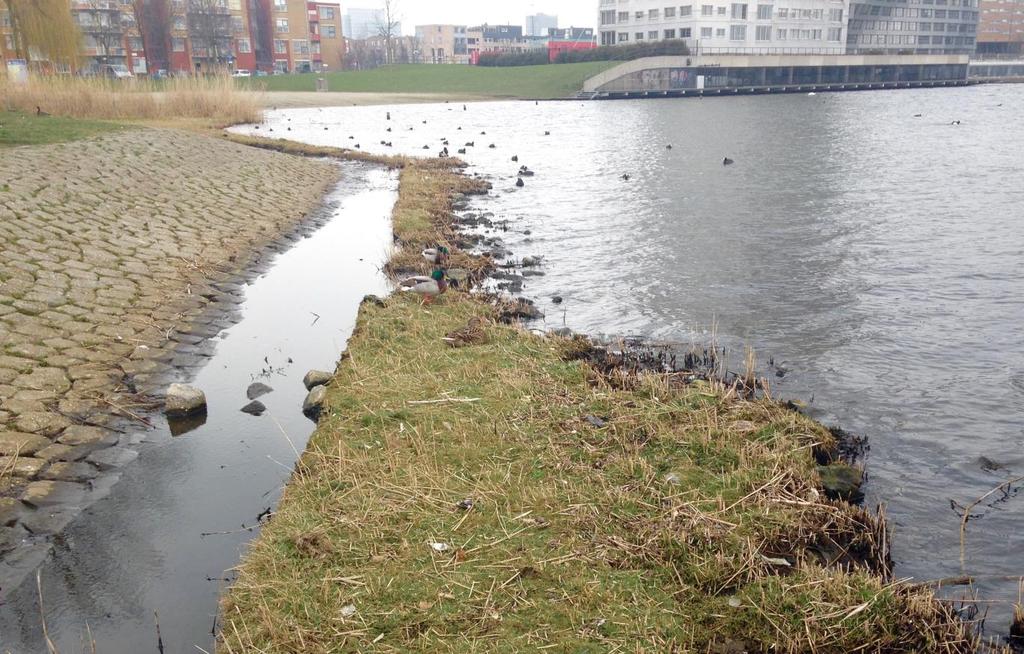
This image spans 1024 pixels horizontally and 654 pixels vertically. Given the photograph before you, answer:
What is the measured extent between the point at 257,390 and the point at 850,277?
36.5 ft

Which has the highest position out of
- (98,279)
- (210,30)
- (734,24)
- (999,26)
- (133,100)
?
(999,26)

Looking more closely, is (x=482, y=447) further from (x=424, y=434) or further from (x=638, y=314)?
(x=638, y=314)

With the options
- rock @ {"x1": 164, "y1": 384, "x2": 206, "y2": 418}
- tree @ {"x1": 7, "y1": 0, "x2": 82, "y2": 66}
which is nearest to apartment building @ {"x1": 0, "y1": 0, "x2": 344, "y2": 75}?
tree @ {"x1": 7, "y1": 0, "x2": 82, "y2": 66}

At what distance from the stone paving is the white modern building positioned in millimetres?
104222

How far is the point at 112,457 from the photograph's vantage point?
797cm

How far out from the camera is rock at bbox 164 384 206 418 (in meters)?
9.00

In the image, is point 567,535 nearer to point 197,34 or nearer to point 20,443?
point 20,443

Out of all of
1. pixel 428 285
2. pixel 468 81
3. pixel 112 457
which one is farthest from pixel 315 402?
pixel 468 81

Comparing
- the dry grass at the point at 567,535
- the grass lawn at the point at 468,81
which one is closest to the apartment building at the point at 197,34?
the grass lawn at the point at 468,81

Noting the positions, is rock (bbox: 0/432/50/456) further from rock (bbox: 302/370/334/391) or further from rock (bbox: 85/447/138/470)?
rock (bbox: 302/370/334/391)

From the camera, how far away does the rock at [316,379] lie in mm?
9820

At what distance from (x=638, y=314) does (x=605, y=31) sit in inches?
5228

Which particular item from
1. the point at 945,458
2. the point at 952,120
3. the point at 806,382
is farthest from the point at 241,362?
the point at 952,120

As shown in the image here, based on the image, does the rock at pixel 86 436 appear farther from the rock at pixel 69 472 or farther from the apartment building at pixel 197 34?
the apartment building at pixel 197 34
